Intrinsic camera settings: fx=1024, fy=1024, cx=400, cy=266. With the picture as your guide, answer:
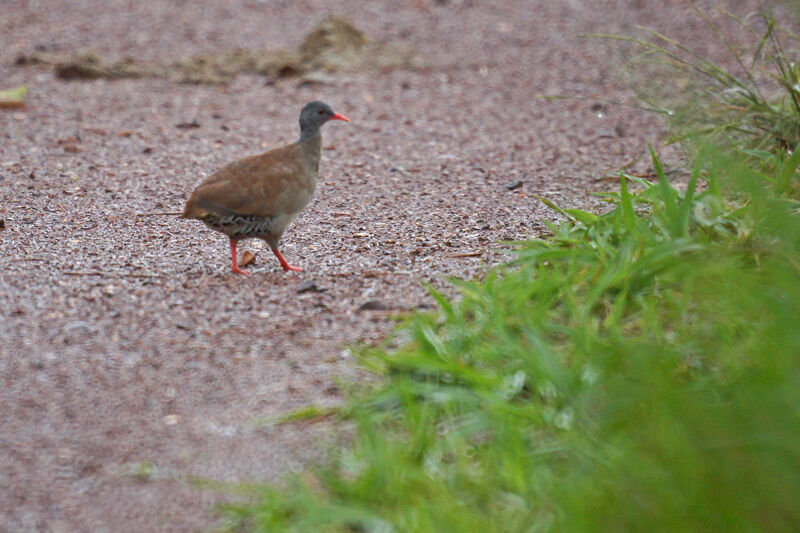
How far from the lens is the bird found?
4.33m

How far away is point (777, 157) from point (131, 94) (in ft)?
17.2

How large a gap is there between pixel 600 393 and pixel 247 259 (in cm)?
238

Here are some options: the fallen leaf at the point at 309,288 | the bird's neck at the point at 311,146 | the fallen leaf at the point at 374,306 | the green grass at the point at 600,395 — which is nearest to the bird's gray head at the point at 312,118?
the bird's neck at the point at 311,146

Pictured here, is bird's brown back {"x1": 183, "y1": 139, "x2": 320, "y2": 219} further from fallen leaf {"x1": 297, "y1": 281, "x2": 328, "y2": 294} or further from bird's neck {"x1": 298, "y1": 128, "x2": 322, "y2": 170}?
fallen leaf {"x1": 297, "y1": 281, "x2": 328, "y2": 294}

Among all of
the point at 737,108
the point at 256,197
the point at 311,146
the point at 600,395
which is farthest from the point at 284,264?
the point at 737,108

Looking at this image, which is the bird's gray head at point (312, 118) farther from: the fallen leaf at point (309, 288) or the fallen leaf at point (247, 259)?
the fallen leaf at point (309, 288)

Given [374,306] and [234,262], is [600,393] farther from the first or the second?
[234,262]

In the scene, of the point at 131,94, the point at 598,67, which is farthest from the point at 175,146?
the point at 598,67

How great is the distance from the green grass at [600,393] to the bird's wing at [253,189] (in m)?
1.02

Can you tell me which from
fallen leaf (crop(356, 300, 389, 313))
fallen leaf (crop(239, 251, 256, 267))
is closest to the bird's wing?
fallen leaf (crop(239, 251, 256, 267))

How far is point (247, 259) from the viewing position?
189 inches

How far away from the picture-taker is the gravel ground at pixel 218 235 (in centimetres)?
309

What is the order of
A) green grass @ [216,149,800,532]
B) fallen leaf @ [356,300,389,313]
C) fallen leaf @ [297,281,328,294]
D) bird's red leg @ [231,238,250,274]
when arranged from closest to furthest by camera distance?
green grass @ [216,149,800,532] → fallen leaf @ [356,300,389,313] → fallen leaf @ [297,281,328,294] → bird's red leg @ [231,238,250,274]

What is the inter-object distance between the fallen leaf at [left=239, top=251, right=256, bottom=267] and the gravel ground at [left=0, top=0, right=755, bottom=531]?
0.05 meters
